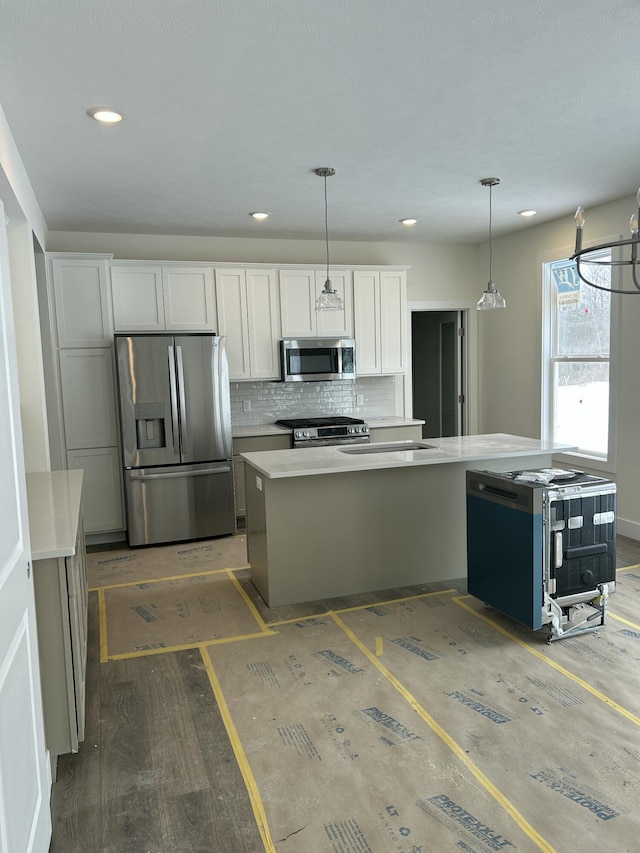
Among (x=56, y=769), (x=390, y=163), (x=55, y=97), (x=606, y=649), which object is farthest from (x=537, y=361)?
(x=56, y=769)

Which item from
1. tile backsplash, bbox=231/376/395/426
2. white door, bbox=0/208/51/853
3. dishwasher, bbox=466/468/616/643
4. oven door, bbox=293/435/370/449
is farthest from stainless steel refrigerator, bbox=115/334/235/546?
white door, bbox=0/208/51/853

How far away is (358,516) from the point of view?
4016 millimetres

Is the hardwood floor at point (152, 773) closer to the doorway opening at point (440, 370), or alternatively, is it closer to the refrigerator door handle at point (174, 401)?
the refrigerator door handle at point (174, 401)

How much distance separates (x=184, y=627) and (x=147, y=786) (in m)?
1.35

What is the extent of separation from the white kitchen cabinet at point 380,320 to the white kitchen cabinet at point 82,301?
7.75ft

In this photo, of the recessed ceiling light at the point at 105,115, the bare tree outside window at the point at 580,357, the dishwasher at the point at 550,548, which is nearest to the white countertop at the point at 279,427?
the bare tree outside window at the point at 580,357

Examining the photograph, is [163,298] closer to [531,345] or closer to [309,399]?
[309,399]

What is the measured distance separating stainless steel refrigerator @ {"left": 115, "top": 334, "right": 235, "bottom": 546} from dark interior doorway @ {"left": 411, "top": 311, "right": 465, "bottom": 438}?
297 cm

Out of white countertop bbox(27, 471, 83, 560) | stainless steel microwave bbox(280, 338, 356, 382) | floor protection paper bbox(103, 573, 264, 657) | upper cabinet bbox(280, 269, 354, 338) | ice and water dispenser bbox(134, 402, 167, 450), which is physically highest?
upper cabinet bbox(280, 269, 354, 338)

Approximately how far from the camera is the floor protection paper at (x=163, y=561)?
4.55m

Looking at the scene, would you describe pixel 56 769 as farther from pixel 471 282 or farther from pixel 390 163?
pixel 471 282

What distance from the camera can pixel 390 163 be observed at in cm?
387

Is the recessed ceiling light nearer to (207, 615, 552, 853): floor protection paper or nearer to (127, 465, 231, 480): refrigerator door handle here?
(207, 615, 552, 853): floor protection paper

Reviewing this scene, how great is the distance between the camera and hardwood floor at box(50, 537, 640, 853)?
201 cm
